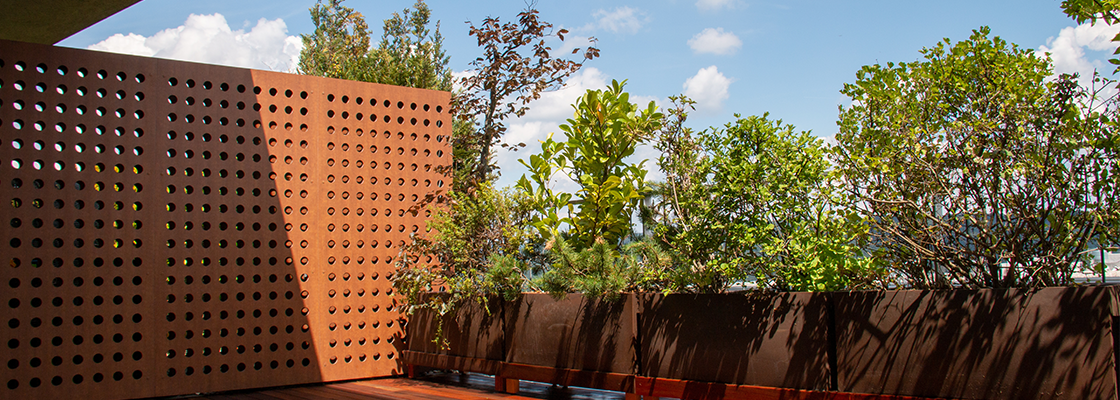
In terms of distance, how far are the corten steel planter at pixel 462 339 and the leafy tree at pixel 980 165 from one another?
279 cm

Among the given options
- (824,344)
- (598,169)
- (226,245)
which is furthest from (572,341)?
(226,245)

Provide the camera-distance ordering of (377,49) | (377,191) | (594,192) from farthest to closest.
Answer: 1. (377,49)
2. (377,191)
3. (594,192)

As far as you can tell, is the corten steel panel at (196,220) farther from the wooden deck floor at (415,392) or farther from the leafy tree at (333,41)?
the leafy tree at (333,41)

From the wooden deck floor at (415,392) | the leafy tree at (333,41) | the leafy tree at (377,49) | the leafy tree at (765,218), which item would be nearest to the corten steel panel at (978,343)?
the leafy tree at (765,218)

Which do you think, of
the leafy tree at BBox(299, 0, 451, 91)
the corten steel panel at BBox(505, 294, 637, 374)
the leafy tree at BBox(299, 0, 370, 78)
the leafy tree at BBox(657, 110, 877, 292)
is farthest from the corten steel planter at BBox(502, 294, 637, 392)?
the leafy tree at BBox(299, 0, 370, 78)

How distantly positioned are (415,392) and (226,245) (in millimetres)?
1957

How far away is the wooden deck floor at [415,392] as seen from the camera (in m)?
5.15

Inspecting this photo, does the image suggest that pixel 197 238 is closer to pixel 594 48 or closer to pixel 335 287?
pixel 335 287

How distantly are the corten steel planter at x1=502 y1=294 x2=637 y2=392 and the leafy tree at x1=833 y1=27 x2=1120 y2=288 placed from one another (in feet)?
5.41

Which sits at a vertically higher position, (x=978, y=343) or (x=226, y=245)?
(x=226, y=245)

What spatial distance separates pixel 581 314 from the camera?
4703 mm

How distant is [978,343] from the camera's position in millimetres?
3186

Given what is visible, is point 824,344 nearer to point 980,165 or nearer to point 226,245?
point 980,165

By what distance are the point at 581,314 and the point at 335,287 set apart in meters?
2.39
